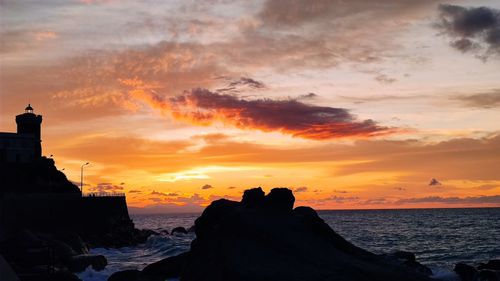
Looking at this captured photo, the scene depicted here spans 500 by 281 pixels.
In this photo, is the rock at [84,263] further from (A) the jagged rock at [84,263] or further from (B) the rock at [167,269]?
(B) the rock at [167,269]

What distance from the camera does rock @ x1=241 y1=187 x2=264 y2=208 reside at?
115 feet

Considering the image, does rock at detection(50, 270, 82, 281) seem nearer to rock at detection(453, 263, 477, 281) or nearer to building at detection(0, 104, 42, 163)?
rock at detection(453, 263, 477, 281)

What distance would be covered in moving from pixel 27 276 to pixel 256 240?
49.8 feet

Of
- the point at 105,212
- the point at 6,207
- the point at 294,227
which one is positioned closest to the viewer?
the point at 294,227

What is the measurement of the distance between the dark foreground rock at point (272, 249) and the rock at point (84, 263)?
13.4 m

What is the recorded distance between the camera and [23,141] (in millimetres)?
94688

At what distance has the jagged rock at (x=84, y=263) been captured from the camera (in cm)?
4756

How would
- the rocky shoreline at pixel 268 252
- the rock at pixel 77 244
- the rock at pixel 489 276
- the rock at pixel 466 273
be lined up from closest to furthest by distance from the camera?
1. the rocky shoreline at pixel 268 252
2. the rock at pixel 489 276
3. the rock at pixel 466 273
4. the rock at pixel 77 244

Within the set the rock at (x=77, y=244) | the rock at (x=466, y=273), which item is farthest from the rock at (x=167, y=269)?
the rock at (x=77, y=244)

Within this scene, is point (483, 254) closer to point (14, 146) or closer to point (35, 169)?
point (35, 169)

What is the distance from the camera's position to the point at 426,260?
62.0 meters

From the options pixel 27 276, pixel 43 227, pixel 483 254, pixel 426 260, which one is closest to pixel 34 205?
pixel 43 227

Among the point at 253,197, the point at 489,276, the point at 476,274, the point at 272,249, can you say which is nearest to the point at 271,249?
the point at 272,249

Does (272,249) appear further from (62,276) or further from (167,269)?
(62,276)
